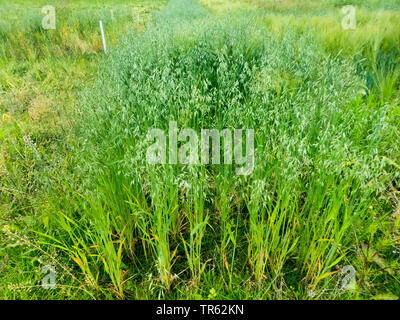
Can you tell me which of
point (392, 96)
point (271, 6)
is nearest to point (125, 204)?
point (392, 96)

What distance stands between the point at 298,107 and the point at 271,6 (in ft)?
12.3

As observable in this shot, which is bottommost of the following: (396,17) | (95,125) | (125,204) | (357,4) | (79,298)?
(79,298)

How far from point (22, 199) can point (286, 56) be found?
7.78ft

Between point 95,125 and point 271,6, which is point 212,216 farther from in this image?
point 271,6

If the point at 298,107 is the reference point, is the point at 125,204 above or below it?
below

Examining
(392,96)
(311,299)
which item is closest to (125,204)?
(311,299)

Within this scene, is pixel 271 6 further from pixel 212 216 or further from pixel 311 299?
→ pixel 311 299

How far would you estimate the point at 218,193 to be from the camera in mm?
1862

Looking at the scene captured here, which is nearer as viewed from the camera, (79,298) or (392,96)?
(79,298)

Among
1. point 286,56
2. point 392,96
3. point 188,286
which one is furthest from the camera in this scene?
point 392,96

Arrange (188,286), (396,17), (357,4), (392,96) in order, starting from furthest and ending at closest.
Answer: (357,4) → (396,17) → (392,96) → (188,286)

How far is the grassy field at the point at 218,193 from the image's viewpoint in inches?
56.2

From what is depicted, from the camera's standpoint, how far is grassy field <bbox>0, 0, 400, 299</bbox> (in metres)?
1.43

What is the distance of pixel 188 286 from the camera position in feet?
5.01
